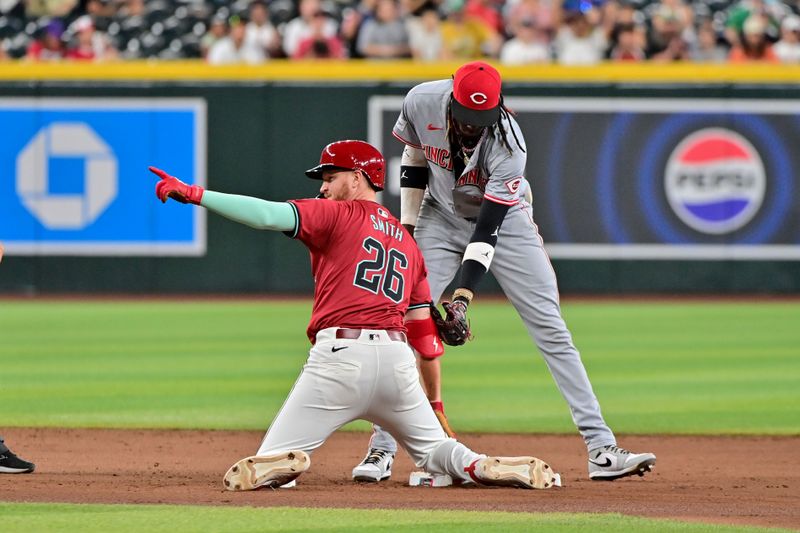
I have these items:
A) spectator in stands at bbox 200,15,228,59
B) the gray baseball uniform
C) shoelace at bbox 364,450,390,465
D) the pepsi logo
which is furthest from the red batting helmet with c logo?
spectator in stands at bbox 200,15,228,59

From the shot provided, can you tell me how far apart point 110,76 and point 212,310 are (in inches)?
132

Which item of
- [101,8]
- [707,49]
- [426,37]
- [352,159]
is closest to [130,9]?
[101,8]

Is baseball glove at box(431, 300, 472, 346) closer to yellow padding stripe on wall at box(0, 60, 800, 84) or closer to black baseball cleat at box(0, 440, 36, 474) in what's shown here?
black baseball cleat at box(0, 440, 36, 474)

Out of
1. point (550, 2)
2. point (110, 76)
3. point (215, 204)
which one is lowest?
point (215, 204)

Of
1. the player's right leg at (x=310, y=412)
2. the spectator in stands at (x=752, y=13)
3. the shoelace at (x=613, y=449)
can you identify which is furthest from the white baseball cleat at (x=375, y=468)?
the spectator in stands at (x=752, y=13)

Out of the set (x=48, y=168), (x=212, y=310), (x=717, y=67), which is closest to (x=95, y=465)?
(x=212, y=310)

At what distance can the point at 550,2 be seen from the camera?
18016 mm

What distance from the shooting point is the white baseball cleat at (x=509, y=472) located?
5887mm

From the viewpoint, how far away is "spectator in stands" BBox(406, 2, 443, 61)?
56.3 feet

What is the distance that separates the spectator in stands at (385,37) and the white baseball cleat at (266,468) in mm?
11896

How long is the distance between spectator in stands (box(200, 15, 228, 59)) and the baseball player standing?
11229mm

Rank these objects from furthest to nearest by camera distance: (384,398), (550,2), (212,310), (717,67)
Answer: (550,2)
(717,67)
(212,310)
(384,398)

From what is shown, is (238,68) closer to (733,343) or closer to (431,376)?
(733,343)

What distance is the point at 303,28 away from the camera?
58.1 feet
